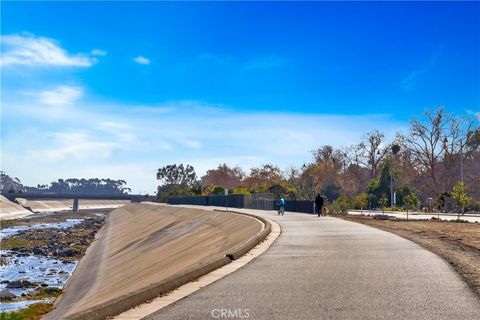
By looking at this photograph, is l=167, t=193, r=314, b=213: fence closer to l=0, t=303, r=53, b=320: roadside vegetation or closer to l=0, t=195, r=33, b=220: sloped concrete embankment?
l=0, t=303, r=53, b=320: roadside vegetation

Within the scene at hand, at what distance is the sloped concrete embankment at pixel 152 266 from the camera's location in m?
9.87

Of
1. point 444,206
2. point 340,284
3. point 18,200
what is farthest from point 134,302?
point 18,200

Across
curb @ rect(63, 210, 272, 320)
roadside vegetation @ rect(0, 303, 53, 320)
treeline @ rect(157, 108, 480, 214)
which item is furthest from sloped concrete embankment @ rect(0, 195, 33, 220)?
curb @ rect(63, 210, 272, 320)

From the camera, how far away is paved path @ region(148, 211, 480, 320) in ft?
26.3

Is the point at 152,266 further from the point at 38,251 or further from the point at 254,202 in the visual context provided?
the point at 254,202

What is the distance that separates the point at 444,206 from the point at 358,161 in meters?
46.4

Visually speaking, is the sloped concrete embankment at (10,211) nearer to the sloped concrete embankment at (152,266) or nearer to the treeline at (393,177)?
the treeline at (393,177)

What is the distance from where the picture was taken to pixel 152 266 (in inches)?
1098

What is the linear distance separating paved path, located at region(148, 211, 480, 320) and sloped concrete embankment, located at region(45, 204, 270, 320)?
779 millimetres

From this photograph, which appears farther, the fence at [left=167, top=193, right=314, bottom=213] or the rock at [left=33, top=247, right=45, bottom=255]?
the rock at [left=33, top=247, right=45, bottom=255]

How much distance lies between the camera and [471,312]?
7910 mm

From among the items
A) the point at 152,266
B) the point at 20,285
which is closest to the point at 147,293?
the point at 152,266

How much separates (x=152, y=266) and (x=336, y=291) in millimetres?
19509

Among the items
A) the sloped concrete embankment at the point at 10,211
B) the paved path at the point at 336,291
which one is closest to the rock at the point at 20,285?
the paved path at the point at 336,291
